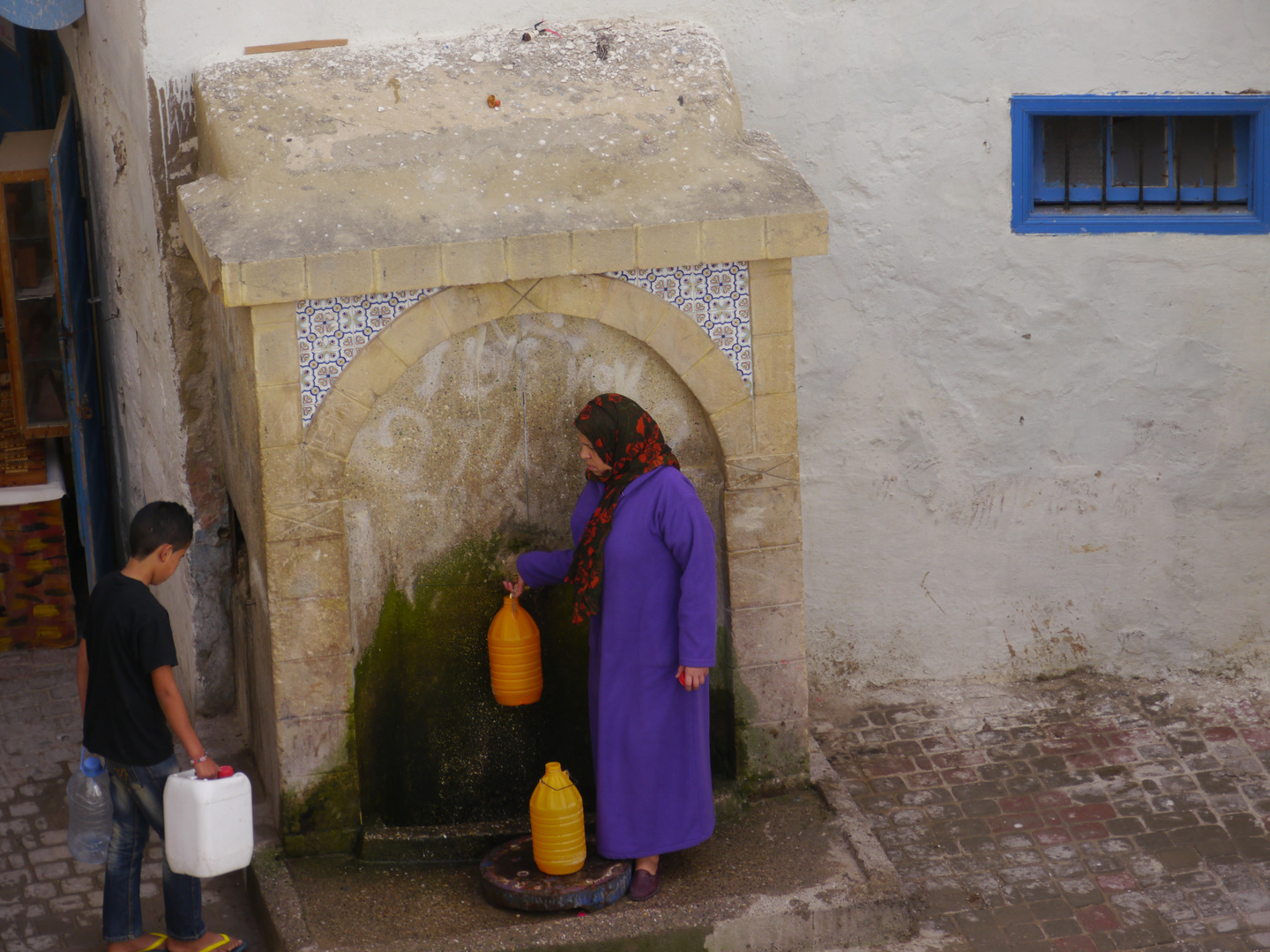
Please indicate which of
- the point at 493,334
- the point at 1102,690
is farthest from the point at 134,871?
the point at 1102,690

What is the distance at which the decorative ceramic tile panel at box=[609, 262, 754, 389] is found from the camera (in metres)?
5.15

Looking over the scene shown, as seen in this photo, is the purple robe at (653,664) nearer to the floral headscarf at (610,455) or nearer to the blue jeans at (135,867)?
the floral headscarf at (610,455)

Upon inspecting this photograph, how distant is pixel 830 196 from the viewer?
21.0 feet

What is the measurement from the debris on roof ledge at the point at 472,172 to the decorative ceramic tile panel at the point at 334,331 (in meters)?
0.12

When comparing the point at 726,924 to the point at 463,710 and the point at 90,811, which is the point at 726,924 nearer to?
the point at 463,710

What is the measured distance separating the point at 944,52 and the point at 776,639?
2.59 metres

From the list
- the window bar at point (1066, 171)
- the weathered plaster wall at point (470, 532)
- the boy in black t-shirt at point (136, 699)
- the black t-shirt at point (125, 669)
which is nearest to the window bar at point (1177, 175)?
the window bar at point (1066, 171)

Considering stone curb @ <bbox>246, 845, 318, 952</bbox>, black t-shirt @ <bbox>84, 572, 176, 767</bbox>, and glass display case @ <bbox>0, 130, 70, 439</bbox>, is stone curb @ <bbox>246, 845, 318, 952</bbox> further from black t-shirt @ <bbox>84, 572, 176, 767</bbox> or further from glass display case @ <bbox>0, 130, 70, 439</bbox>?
glass display case @ <bbox>0, 130, 70, 439</bbox>

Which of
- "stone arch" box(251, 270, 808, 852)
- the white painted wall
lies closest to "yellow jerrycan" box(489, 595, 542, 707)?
"stone arch" box(251, 270, 808, 852)

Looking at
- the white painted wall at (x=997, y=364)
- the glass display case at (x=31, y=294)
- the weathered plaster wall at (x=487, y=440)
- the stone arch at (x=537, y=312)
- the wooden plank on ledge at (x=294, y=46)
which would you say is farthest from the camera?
the glass display case at (x=31, y=294)

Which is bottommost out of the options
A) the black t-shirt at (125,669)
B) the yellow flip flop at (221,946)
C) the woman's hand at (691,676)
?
the yellow flip flop at (221,946)

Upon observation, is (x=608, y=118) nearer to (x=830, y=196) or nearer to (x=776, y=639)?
(x=830, y=196)

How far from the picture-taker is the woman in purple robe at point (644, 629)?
498cm

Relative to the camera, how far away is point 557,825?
16.5 ft
